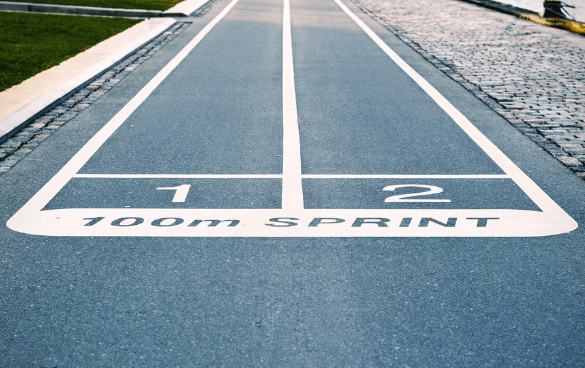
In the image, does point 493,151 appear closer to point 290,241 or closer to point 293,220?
point 293,220

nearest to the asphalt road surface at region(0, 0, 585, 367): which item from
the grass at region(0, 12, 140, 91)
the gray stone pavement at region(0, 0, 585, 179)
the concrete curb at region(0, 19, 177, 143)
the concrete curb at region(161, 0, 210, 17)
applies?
the gray stone pavement at region(0, 0, 585, 179)

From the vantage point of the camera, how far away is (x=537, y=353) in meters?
3.46

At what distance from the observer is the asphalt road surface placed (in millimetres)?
3566

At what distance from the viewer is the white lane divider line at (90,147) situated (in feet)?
18.2

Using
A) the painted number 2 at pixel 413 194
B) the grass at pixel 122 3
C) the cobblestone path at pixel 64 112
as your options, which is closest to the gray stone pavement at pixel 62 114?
the cobblestone path at pixel 64 112

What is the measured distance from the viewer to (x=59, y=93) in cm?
922

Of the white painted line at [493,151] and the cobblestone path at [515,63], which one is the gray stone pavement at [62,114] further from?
the cobblestone path at [515,63]

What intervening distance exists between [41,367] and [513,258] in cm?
334

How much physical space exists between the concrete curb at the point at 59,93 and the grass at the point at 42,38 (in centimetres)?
91

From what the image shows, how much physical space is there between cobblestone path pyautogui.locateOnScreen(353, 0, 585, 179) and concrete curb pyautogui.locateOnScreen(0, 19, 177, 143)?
6.51 metres

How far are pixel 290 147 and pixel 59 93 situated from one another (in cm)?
420

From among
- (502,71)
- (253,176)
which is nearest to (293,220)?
(253,176)

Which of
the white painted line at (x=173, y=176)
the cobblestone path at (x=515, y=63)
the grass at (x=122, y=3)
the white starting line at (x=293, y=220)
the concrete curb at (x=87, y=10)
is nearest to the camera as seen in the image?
the white starting line at (x=293, y=220)

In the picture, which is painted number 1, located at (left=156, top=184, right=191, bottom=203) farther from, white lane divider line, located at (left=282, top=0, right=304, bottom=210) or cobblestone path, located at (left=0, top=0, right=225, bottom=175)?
cobblestone path, located at (left=0, top=0, right=225, bottom=175)
